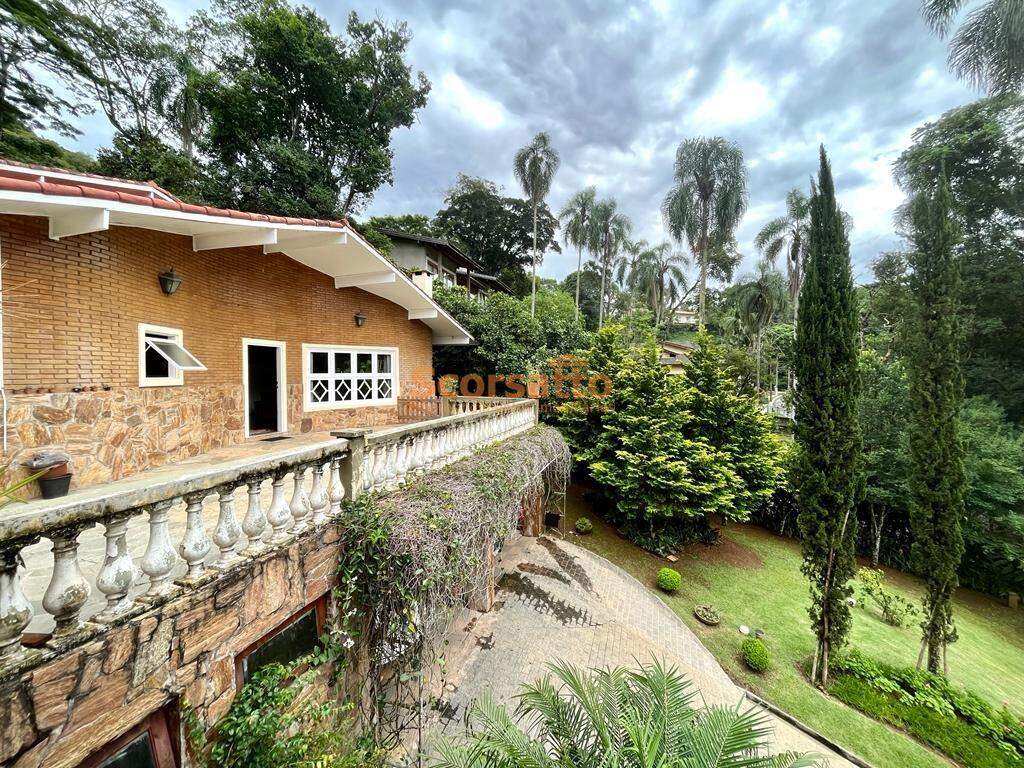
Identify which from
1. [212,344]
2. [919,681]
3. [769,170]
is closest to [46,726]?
[212,344]

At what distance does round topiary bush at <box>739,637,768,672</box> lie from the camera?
24.3ft

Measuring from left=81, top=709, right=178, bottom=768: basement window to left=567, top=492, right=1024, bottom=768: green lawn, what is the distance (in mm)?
9140

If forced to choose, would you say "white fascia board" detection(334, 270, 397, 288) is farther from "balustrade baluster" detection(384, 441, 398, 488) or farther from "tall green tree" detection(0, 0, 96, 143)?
"tall green tree" detection(0, 0, 96, 143)

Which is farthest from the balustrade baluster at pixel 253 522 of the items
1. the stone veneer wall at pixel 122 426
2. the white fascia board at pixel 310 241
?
the white fascia board at pixel 310 241

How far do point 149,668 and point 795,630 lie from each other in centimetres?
1211

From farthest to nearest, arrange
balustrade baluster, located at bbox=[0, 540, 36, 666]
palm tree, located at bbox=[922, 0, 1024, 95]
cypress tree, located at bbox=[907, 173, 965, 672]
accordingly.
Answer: palm tree, located at bbox=[922, 0, 1024, 95] → cypress tree, located at bbox=[907, 173, 965, 672] → balustrade baluster, located at bbox=[0, 540, 36, 666]

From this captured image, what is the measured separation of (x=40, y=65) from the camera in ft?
47.1

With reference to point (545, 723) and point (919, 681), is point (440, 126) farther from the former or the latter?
point (919, 681)

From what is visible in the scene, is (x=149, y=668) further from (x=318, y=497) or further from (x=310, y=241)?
(x=310, y=241)

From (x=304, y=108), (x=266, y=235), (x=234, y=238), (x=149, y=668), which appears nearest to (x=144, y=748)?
(x=149, y=668)

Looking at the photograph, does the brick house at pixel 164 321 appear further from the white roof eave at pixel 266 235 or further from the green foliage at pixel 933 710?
the green foliage at pixel 933 710

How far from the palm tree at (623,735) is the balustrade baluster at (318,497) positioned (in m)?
2.08

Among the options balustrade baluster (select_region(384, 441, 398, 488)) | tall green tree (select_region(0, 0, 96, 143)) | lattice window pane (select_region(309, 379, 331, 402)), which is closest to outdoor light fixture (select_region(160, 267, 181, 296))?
lattice window pane (select_region(309, 379, 331, 402))

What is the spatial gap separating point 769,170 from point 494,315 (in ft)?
71.7
